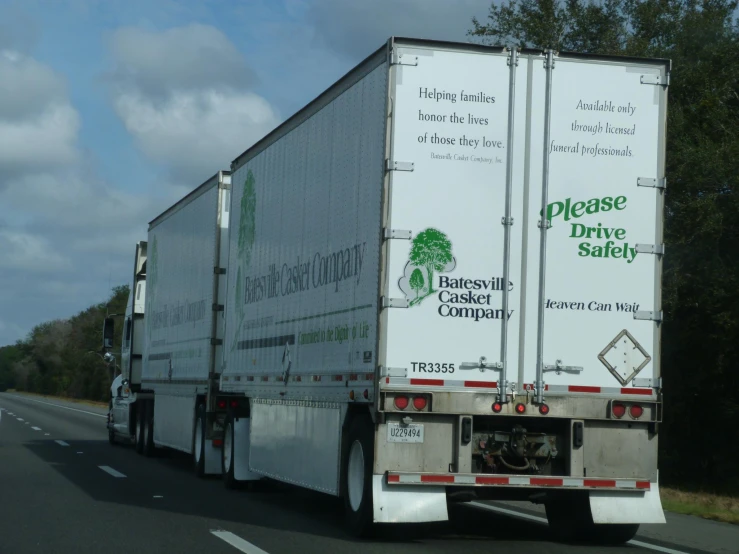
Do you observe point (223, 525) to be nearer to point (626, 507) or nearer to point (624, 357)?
point (626, 507)

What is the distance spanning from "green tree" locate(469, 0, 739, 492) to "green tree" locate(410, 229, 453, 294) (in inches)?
455

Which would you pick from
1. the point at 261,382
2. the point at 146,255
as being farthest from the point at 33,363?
the point at 261,382

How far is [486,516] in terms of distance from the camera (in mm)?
13617

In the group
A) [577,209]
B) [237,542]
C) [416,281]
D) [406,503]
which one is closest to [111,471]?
[237,542]

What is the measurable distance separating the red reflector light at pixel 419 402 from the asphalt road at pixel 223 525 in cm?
127

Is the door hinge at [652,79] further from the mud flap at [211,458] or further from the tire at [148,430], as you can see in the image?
the tire at [148,430]

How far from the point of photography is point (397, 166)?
10688 mm

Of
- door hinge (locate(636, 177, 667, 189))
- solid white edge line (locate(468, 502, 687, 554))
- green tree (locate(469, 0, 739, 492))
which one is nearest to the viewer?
solid white edge line (locate(468, 502, 687, 554))

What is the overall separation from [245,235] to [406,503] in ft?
22.7

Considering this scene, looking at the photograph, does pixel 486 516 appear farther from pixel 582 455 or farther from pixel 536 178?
pixel 536 178

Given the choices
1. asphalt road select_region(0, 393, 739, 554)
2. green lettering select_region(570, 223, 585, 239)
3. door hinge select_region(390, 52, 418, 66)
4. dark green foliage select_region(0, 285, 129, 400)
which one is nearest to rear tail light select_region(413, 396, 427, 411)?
asphalt road select_region(0, 393, 739, 554)

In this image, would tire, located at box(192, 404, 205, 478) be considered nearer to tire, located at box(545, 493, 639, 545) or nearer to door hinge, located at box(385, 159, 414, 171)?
tire, located at box(545, 493, 639, 545)

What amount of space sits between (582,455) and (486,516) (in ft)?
10.0

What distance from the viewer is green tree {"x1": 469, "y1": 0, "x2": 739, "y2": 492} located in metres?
21.3
